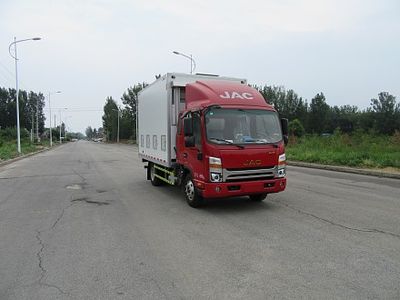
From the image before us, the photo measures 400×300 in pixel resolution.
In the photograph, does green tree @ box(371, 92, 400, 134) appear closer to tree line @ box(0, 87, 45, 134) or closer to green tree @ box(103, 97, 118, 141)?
green tree @ box(103, 97, 118, 141)

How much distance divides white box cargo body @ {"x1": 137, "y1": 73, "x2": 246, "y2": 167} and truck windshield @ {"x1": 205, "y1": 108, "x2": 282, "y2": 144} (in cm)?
196

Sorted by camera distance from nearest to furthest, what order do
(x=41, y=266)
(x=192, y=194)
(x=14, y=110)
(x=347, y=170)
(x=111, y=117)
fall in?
(x=41, y=266) → (x=192, y=194) → (x=347, y=170) → (x=111, y=117) → (x=14, y=110)

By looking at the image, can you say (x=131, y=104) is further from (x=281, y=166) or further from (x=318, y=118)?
(x=281, y=166)

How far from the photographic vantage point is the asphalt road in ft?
14.7

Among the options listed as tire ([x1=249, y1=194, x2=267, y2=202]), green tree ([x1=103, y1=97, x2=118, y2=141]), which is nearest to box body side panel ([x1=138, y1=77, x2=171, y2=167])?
tire ([x1=249, y1=194, x2=267, y2=202])

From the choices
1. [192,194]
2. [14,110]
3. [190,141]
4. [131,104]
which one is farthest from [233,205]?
[14,110]

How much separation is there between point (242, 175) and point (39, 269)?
14.7 feet

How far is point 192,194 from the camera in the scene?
909cm

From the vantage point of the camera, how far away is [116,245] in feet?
20.5

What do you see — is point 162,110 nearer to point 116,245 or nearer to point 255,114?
point 255,114

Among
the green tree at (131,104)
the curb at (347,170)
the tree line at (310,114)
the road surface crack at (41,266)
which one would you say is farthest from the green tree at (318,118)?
the road surface crack at (41,266)

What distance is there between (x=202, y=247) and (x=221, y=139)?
2999 mm

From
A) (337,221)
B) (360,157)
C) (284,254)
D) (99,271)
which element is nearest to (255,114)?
(337,221)

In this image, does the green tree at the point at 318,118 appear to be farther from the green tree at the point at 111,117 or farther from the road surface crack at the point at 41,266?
the road surface crack at the point at 41,266
